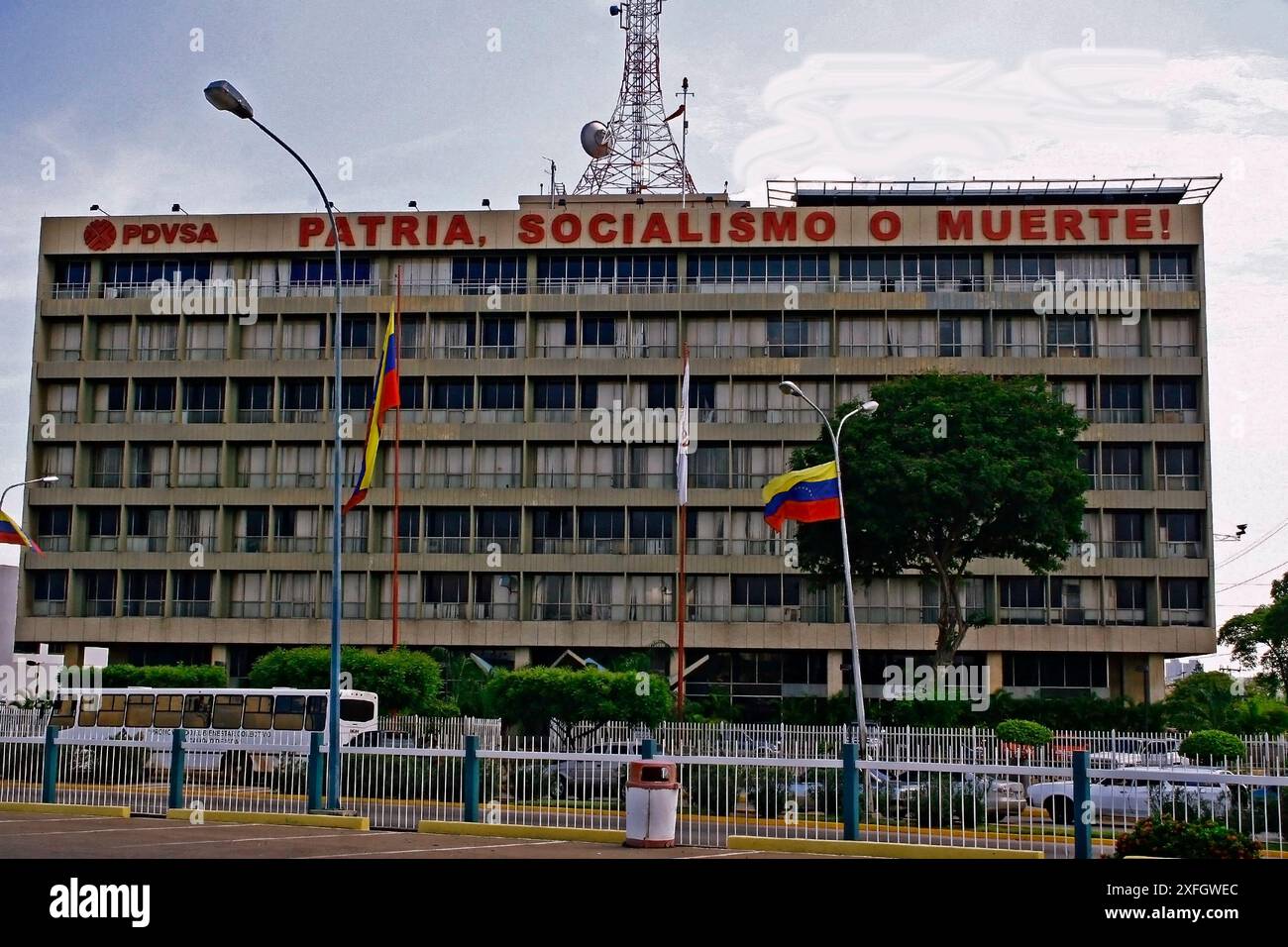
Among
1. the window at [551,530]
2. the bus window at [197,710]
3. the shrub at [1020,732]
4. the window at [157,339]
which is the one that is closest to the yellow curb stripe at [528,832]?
the shrub at [1020,732]

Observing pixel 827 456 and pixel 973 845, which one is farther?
pixel 827 456

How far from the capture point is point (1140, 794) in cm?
1859

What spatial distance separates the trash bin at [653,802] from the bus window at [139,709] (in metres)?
26.2

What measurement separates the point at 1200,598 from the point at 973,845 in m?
47.8

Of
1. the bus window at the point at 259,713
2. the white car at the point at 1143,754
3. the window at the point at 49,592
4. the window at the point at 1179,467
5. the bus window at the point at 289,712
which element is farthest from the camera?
the window at the point at 49,592

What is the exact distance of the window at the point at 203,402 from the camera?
6575cm

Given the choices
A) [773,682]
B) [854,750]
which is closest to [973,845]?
[854,750]

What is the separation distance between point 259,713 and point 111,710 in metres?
4.64

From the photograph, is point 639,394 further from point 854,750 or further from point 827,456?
point 854,750

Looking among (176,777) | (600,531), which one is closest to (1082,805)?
(176,777)

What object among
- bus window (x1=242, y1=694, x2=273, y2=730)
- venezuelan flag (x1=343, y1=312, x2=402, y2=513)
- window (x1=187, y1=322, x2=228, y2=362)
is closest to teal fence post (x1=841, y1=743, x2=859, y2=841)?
venezuelan flag (x1=343, y1=312, x2=402, y2=513)

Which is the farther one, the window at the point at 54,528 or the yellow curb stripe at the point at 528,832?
the window at the point at 54,528

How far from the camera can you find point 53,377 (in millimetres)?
66250

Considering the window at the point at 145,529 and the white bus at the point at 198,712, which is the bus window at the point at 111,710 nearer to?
the white bus at the point at 198,712
